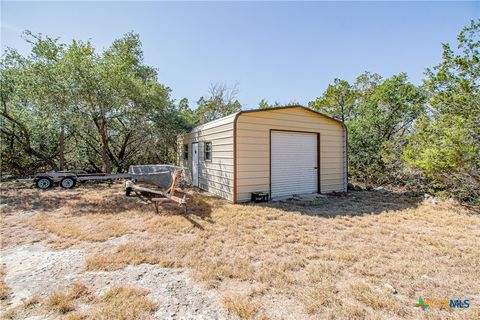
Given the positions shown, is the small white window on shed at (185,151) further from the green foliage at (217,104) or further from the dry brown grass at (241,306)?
the dry brown grass at (241,306)

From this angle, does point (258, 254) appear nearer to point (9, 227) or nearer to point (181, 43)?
point (9, 227)

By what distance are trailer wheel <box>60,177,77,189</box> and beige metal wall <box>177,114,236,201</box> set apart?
5.32 metres

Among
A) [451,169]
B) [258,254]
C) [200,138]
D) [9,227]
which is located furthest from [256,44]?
[9,227]

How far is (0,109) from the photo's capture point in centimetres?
957

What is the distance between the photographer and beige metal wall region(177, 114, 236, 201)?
643 centimetres

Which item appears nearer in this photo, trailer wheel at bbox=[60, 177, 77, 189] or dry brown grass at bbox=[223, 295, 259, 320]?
dry brown grass at bbox=[223, 295, 259, 320]

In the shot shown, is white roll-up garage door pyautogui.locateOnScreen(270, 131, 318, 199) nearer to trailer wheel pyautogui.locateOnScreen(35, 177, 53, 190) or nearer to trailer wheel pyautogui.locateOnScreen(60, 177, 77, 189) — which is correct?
trailer wheel pyautogui.locateOnScreen(60, 177, 77, 189)

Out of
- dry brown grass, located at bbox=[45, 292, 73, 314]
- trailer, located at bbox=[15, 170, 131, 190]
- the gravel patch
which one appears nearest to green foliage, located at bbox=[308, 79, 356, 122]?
trailer, located at bbox=[15, 170, 131, 190]

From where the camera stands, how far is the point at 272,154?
270 inches

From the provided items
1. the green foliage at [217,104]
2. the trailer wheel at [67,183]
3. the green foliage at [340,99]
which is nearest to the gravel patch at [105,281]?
the trailer wheel at [67,183]

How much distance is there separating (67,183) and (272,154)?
8.53m

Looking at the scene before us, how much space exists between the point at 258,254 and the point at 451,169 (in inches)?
226

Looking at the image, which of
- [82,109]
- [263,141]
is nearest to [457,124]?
[263,141]

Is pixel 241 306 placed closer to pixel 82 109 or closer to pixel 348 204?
pixel 348 204
